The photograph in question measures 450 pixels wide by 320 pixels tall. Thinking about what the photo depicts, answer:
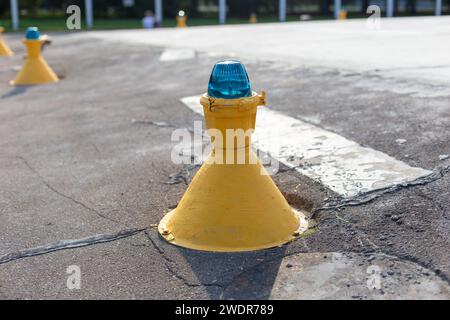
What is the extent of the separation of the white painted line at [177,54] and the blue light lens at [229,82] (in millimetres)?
8635

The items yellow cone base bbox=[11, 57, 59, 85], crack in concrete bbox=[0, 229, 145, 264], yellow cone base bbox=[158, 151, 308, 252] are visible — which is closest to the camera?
yellow cone base bbox=[158, 151, 308, 252]

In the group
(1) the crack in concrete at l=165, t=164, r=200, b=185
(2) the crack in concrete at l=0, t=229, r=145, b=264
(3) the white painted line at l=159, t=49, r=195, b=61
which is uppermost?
(3) the white painted line at l=159, t=49, r=195, b=61

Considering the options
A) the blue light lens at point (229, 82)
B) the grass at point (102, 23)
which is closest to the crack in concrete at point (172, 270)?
the blue light lens at point (229, 82)

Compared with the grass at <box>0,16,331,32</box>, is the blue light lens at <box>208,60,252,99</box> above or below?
below

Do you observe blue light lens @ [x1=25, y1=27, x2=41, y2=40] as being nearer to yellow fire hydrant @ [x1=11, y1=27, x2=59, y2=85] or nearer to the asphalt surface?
yellow fire hydrant @ [x1=11, y1=27, x2=59, y2=85]

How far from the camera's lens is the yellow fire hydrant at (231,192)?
3.52m

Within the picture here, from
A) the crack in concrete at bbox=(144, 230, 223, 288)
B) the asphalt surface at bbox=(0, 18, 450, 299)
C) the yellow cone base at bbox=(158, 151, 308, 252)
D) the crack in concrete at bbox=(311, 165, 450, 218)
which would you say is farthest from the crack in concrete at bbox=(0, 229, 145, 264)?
the crack in concrete at bbox=(311, 165, 450, 218)

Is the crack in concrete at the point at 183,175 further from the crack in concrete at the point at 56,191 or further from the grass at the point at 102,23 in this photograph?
the grass at the point at 102,23

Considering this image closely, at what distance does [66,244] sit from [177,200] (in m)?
1.00

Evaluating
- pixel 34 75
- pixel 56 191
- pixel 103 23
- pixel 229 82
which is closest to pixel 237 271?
pixel 229 82

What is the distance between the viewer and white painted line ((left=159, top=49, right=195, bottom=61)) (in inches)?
483

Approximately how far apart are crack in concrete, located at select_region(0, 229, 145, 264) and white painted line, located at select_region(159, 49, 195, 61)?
837 cm
